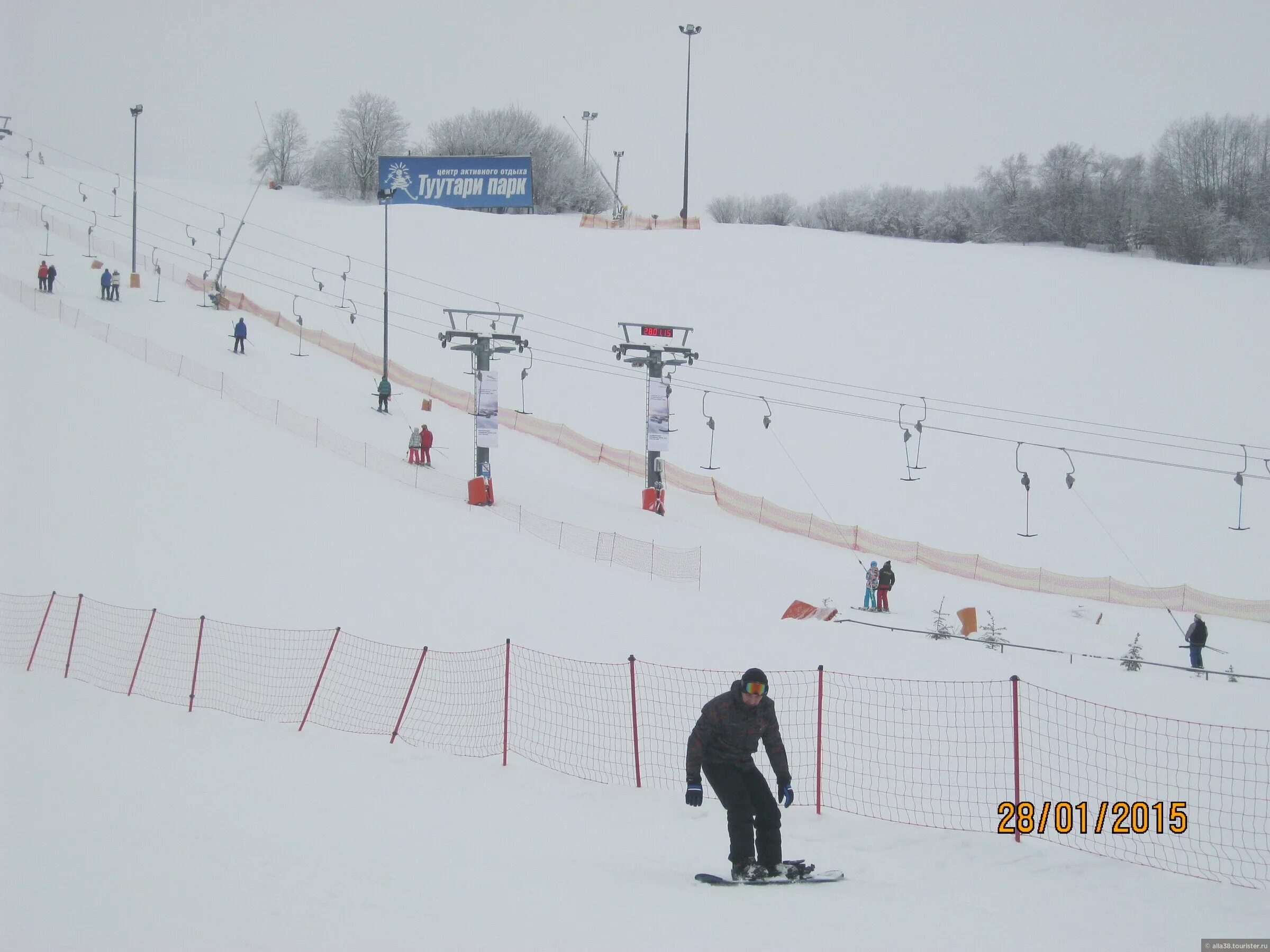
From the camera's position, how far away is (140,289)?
46.8 metres

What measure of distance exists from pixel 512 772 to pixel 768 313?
154 feet

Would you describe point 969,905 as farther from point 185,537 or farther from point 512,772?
point 185,537

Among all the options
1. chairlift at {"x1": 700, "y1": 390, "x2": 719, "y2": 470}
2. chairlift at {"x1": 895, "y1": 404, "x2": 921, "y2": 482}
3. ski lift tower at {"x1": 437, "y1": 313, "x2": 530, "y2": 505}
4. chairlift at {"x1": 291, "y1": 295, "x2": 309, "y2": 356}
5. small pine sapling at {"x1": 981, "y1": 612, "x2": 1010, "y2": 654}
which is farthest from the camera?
chairlift at {"x1": 291, "y1": 295, "x2": 309, "y2": 356}

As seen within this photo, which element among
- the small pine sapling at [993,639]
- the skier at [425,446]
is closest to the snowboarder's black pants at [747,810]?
the small pine sapling at [993,639]

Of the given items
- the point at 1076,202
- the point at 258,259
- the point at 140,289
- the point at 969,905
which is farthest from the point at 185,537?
the point at 1076,202

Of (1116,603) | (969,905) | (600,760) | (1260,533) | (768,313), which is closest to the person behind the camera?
(969,905)

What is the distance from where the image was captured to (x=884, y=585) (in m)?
24.0

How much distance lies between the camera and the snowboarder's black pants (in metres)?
7.43

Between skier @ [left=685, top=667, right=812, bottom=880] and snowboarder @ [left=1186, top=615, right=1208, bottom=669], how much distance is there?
1520 cm

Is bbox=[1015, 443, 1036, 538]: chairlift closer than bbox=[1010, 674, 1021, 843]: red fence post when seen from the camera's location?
No

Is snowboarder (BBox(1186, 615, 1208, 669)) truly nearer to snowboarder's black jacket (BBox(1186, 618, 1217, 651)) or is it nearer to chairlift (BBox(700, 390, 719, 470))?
snowboarder's black jacket (BBox(1186, 618, 1217, 651))

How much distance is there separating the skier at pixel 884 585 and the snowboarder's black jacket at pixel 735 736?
1698 centimetres

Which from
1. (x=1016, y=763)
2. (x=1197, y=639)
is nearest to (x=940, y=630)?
(x=1197, y=639)
